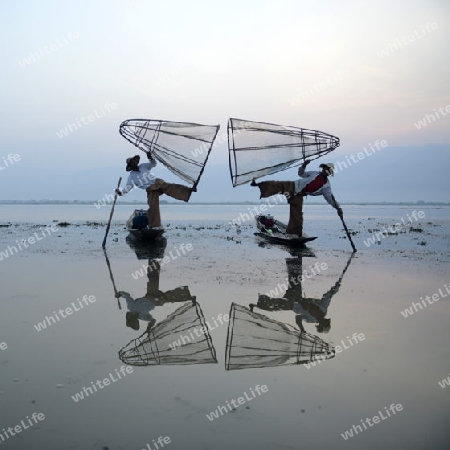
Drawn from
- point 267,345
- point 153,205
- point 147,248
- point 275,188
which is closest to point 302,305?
point 267,345

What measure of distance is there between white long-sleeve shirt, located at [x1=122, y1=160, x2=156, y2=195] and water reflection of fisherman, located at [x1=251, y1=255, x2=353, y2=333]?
9.11 metres

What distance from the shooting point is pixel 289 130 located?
53.1 feet

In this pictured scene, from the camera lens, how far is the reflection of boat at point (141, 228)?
1844 centimetres

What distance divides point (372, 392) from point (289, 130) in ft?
42.0

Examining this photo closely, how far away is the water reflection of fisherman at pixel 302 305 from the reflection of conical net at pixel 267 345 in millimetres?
441

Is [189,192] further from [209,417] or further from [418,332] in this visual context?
[209,417]

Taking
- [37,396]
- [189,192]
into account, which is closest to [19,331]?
[37,396]

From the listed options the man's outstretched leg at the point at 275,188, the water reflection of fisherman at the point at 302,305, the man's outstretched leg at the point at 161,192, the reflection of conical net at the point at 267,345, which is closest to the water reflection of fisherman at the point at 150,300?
the reflection of conical net at the point at 267,345

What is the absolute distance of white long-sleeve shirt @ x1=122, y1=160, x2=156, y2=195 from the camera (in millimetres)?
17547

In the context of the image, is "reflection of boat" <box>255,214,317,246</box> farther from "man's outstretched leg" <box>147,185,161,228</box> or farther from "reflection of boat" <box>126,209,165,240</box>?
"man's outstretched leg" <box>147,185,161,228</box>

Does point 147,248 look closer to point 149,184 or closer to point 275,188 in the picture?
point 149,184

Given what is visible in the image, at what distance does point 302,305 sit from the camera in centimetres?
847

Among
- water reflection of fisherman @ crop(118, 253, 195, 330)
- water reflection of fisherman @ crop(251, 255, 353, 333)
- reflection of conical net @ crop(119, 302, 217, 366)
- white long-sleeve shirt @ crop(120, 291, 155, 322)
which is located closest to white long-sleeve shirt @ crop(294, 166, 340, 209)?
water reflection of fisherman @ crop(251, 255, 353, 333)

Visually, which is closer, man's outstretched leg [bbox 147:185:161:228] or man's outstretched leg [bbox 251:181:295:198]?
man's outstretched leg [bbox 251:181:295:198]
